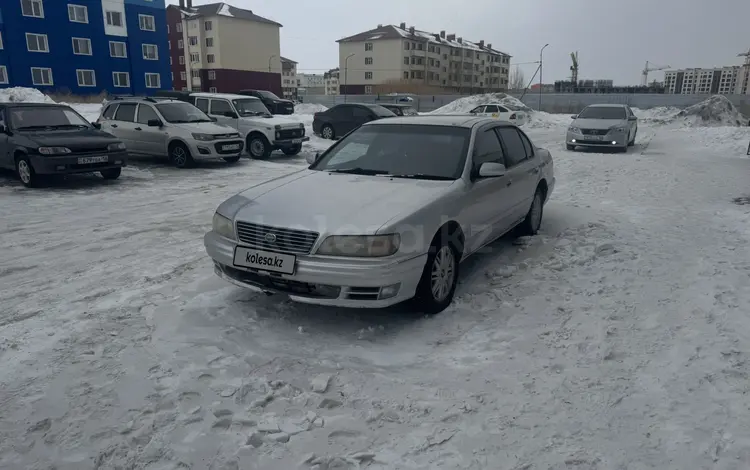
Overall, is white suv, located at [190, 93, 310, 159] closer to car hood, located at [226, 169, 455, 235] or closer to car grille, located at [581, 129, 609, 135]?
car grille, located at [581, 129, 609, 135]

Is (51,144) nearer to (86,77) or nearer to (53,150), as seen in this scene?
(53,150)

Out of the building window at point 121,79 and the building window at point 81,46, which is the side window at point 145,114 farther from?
the building window at point 121,79

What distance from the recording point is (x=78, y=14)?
133ft

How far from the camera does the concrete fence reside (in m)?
41.2

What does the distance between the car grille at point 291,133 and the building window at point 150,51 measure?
117 feet

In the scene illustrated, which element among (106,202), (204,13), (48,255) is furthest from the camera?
(204,13)

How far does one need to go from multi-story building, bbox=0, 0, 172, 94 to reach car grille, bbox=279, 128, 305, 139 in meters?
33.0

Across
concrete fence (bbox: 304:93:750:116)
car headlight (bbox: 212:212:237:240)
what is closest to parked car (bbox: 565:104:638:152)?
car headlight (bbox: 212:212:237:240)

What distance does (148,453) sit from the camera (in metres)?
2.64

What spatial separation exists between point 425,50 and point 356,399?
84.1m

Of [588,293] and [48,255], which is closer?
[588,293]

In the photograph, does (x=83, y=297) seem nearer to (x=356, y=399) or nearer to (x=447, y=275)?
(x=356, y=399)

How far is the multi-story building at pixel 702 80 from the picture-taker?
4715 inches

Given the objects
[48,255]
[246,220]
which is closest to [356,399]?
[246,220]
